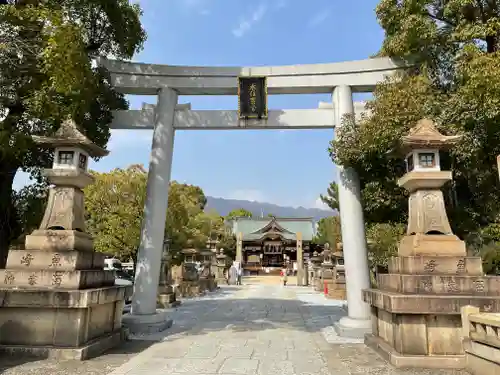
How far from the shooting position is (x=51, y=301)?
5.56 metres

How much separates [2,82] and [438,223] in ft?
26.5

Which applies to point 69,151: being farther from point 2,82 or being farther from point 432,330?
point 432,330

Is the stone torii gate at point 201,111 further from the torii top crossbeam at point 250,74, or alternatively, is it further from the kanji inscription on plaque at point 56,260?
the kanji inscription on plaque at point 56,260

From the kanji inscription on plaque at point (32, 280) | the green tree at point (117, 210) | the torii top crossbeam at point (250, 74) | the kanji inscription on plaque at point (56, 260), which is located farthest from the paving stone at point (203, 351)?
the green tree at point (117, 210)

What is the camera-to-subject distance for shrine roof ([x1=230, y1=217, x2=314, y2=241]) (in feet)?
143

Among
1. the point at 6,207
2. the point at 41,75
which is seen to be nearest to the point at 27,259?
the point at 6,207

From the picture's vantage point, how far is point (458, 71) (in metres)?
7.50

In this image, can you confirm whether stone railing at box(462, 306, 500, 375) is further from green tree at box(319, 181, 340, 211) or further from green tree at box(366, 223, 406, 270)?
green tree at box(319, 181, 340, 211)

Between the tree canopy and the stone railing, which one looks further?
the tree canopy

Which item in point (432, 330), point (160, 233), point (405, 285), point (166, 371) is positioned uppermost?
point (160, 233)

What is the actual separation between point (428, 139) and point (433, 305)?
107 inches

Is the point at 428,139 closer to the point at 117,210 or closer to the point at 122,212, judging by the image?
the point at 122,212

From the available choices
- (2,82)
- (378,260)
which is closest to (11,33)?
(2,82)

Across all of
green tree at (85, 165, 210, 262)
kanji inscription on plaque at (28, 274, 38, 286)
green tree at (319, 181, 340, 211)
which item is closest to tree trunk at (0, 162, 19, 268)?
kanji inscription on plaque at (28, 274, 38, 286)
